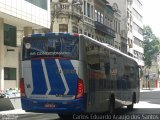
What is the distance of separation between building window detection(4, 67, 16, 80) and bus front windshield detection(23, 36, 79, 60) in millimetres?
26683

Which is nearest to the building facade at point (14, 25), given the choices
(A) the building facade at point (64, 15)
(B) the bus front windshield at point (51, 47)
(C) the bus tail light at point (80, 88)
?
(A) the building facade at point (64, 15)

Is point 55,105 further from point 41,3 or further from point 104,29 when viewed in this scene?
point 104,29

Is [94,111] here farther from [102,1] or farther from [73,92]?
[102,1]

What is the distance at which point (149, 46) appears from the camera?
124 meters

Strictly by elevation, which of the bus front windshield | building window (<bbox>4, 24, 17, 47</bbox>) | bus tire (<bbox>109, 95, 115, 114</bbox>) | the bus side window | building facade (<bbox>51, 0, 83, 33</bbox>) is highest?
building facade (<bbox>51, 0, 83, 33</bbox>)

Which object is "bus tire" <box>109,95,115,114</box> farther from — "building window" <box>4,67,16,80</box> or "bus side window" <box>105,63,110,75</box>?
"building window" <box>4,67,16,80</box>

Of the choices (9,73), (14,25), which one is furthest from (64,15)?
(9,73)

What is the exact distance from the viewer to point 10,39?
42.8 meters

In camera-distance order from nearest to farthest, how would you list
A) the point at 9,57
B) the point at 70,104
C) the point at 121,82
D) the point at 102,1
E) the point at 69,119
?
1. the point at 70,104
2. the point at 69,119
3. the point at 121,82
4. the point at 9,57
5. the point at 102,1

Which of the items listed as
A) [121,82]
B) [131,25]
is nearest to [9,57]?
[121,82]

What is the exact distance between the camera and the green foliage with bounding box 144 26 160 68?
120062 millimetres

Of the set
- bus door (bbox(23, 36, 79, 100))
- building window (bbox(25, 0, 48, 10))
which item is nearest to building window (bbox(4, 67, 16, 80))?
building window (bbox(25, 0, 48, 10))

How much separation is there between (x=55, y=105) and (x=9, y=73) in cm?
2831

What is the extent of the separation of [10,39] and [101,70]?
89.2ft
